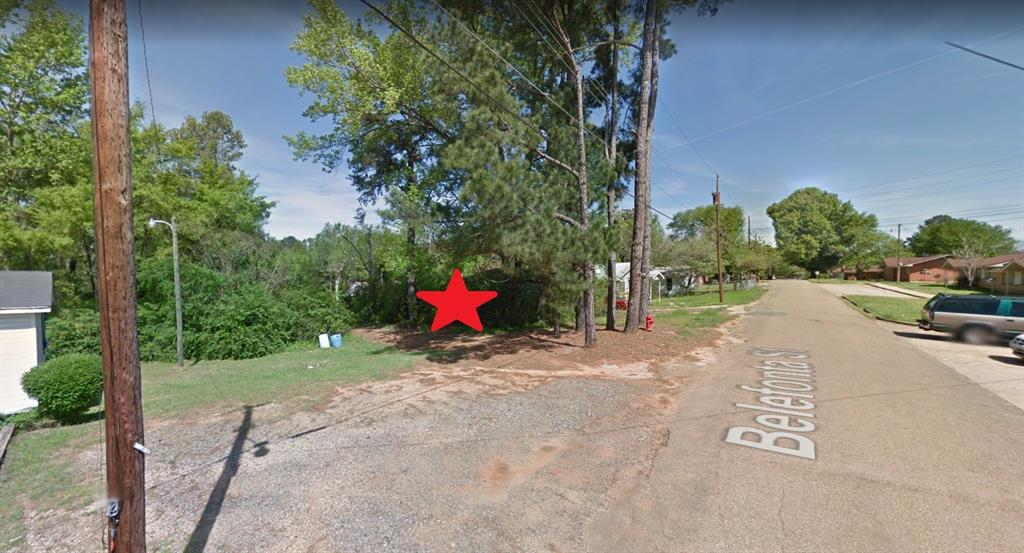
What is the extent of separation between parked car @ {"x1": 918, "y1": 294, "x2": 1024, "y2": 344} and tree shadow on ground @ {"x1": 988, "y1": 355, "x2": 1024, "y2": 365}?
1.60 m

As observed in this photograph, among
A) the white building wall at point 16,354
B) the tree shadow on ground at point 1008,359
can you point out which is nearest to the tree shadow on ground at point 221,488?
the white building wall at point 16,354

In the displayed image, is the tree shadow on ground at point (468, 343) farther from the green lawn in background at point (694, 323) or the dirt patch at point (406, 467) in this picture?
the green lawn in background at point (694, 323)

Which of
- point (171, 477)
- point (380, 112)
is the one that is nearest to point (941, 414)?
point (171, 477)

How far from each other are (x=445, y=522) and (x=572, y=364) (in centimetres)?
601

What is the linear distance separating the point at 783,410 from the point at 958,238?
237ft

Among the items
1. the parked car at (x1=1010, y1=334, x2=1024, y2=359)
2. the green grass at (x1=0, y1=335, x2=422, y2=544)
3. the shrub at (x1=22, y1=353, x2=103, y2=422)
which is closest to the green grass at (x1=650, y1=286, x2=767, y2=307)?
the parked car at (x1=1010, y1=334, x2=1024, y2=359)

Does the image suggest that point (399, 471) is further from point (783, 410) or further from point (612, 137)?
point (612, 137)

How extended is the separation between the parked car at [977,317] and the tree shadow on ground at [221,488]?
17179 mm

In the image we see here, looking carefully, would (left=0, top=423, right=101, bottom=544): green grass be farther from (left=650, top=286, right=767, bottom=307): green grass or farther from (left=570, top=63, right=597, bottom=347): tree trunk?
(left=650, top=286, right=767, bottom=307): green grass

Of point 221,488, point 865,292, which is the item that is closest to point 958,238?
point 865,292

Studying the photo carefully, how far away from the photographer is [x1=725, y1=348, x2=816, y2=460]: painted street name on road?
437 cm

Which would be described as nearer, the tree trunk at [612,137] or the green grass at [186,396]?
the green grass at [186,396]

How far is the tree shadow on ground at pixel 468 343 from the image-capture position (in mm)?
10492

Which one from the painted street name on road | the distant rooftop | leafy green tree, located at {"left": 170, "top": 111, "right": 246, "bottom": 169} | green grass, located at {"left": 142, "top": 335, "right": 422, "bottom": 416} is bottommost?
green grass, located at {"left": 142, "top": 335, "right": 422, "bottom": 416}
